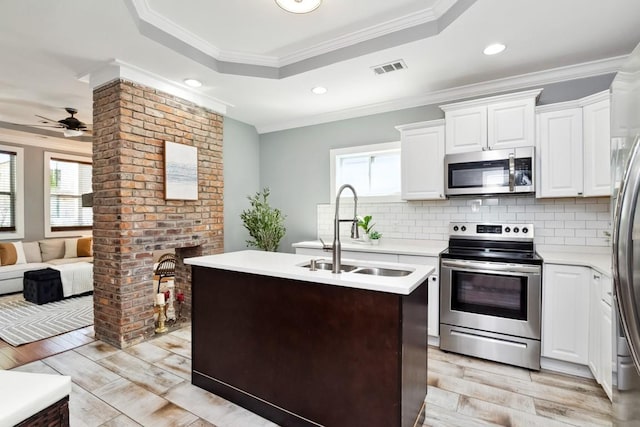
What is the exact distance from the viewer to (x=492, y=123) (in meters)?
3.11

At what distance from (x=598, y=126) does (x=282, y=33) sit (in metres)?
2.75

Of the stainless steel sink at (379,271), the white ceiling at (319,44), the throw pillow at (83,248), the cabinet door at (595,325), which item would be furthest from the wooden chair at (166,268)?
the cabinet door at (595,325)

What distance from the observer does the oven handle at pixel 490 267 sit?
8.91 ft

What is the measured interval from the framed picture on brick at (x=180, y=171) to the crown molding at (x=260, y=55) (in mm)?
1083

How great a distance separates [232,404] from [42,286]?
413cm

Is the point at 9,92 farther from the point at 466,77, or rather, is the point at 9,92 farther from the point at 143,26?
the point at 466,77

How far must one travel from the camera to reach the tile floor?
211 centimetres

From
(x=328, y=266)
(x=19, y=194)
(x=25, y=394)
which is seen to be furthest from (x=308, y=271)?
(x=19, y=194)

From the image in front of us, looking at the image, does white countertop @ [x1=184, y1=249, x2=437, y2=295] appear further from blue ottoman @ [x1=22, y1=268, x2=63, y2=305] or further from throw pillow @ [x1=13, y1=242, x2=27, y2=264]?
throw pillow @ [x1=13, y1=242, x2=27, y2=264]

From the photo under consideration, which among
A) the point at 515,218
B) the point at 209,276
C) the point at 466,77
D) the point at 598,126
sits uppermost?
the point at 466,77

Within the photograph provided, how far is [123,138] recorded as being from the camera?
3139mm

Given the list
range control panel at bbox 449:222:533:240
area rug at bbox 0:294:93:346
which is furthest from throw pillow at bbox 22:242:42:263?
range control panel at bbox 449:222:533:240

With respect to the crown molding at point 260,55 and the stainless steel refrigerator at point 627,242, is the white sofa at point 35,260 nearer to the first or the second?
the crown molding at point 260,55

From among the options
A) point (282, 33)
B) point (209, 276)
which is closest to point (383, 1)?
point (282, 33)
